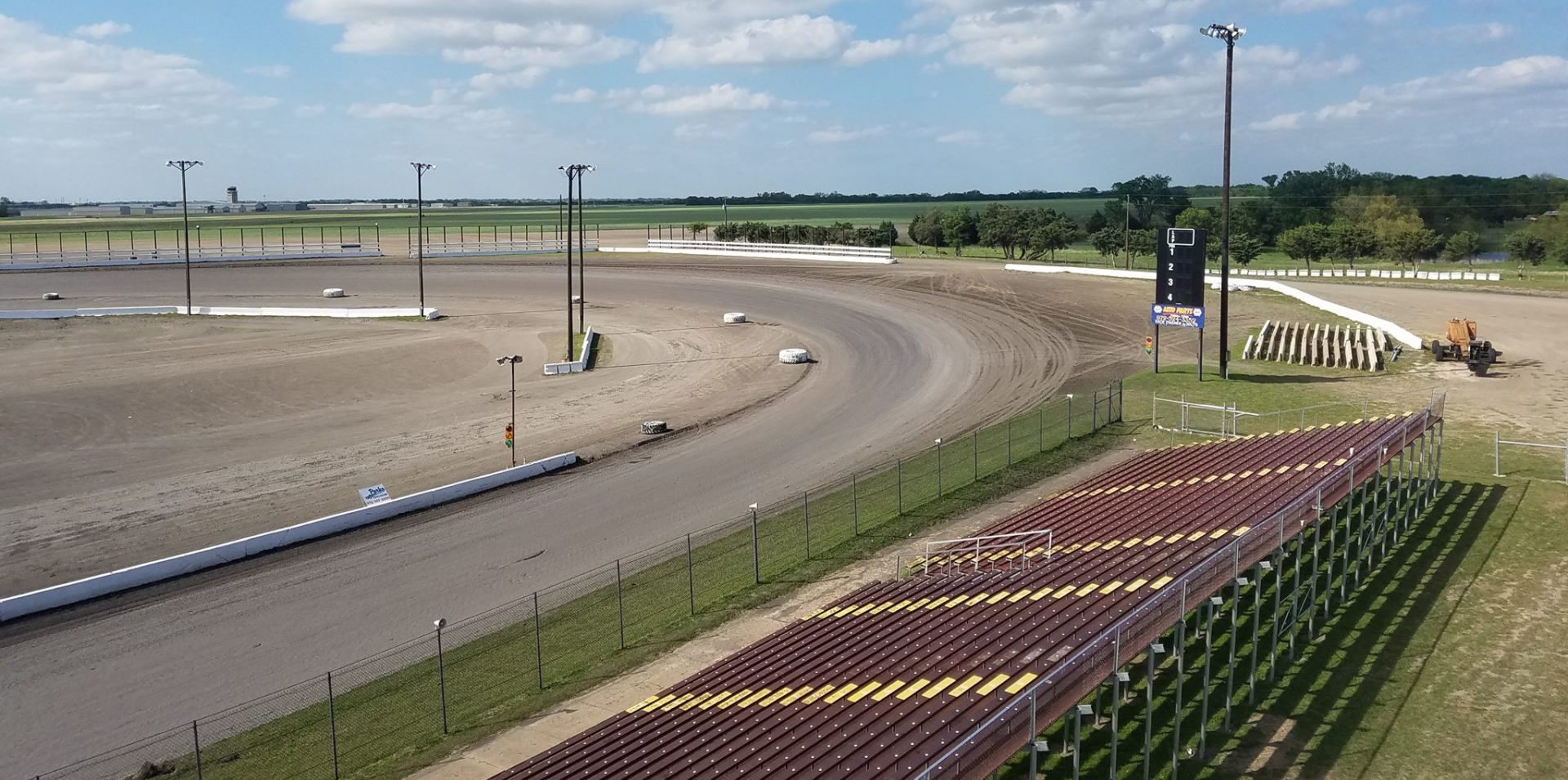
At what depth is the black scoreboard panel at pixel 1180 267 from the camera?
4428cm

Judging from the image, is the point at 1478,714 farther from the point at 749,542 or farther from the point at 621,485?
the point at 621,485

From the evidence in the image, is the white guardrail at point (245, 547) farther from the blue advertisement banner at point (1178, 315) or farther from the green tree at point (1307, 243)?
the green tree at point (1307, 243)

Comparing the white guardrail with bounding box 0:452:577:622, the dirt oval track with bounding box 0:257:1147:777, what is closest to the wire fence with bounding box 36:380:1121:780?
the dirt oval track with bounding box 0:257:1147:777

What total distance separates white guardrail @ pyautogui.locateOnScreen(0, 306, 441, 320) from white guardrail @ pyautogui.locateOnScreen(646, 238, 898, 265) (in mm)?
37072

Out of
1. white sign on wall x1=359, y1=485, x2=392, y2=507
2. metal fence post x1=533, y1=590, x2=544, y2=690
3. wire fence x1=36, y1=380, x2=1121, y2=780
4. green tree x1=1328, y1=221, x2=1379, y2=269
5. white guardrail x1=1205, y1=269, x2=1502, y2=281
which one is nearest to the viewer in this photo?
wire fence x1=36, y1=380, x2=1121, y2=780

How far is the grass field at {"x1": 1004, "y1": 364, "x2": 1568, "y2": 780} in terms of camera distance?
51.2 feet

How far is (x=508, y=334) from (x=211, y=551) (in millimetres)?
34985

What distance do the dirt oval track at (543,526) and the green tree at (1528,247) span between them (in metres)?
53.2

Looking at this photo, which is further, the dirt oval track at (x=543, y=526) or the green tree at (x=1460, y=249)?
the green tree at (x=1460, y=249)

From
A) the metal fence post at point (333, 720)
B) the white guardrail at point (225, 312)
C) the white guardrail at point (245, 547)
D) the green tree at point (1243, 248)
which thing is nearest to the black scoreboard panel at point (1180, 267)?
the white guardrail at point (245, 547)

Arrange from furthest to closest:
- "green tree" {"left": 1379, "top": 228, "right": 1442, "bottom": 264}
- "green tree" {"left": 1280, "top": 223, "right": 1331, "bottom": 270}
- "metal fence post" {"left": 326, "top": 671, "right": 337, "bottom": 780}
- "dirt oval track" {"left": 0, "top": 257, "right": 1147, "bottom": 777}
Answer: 1. "green tree" {"left": 1379, "top": 228, "right": 1442, "bottom": 264}
2. "green tree" {"left": 1280, "top": 223, "right": 1331, "bottom": 270}
3. "dirt oval track" {"left": 0, "top": 257, "right": 1147, "bottom": 777}
4. "metal fence post" {"left": 326, "top": 671, "right": 337, "bottom": 780}

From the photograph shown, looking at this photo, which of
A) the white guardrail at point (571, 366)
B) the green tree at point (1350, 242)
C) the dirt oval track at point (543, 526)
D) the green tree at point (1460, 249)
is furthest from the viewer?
the green tree at point (1460, 249)

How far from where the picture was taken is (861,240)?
4496 inches

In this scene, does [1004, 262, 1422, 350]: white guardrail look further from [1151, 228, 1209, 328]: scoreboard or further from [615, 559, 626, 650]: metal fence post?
[615, 559, 626, 650]: metal fence post
